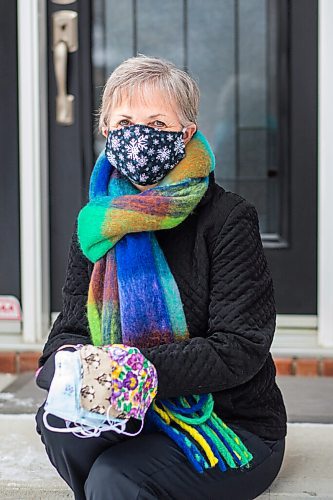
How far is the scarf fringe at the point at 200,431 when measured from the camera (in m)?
1.82

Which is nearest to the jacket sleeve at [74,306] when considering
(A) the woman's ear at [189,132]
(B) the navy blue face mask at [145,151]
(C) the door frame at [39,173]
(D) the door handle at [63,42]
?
(B) the navy blue face mask at [145,151]

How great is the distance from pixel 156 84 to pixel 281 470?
1.02 metres

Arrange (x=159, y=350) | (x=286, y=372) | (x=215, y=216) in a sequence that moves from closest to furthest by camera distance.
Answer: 1. (x=159, y=350)
2. (x=215, y=216)
3. (x=286, y=372)

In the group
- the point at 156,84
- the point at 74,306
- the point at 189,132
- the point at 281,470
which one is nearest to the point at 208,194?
the point at 189,132

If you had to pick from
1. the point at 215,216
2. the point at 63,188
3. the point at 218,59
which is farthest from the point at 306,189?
the point at 215,216

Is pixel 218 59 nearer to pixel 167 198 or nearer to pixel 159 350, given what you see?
pixel 167 198

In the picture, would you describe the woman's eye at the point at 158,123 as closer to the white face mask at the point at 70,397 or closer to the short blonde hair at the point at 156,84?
the short blonde hair at the point at 156,84

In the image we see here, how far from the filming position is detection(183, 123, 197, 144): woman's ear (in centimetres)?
193

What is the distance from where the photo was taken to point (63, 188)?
3.46 meters

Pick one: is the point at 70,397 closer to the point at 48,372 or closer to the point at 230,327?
the point at 48,372

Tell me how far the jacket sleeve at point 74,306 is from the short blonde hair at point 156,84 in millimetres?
367

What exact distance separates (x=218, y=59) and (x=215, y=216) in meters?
1.61

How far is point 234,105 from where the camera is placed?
11.1ft

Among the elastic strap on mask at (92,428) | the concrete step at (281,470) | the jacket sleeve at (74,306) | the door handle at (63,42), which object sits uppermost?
the door handle at (63,42)
